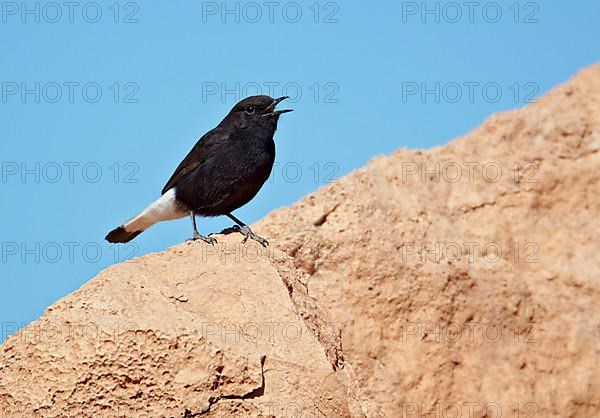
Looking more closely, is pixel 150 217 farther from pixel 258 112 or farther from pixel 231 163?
pixel 258 112

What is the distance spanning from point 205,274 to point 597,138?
4.61 m

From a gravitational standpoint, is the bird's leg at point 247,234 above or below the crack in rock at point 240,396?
above

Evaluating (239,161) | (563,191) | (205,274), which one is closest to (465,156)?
(563,191)

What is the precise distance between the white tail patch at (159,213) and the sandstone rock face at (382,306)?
1.18 meters

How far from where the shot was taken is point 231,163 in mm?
8555

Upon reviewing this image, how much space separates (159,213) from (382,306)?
2.62 metres

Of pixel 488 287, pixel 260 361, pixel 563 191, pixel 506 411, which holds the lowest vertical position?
pixel 506 411

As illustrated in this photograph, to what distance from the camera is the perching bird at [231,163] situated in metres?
8.56

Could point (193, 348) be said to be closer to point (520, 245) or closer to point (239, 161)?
point (239, 161)

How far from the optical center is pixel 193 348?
5.40 meters

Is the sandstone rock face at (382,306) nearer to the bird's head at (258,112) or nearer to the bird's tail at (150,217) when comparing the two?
the bird's head at (258,112)

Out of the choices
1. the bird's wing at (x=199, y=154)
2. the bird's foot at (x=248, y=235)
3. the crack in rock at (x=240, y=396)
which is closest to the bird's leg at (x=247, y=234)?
the bird's foot at (x=248, y=235)

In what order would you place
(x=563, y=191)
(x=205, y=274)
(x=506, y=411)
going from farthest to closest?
(x=563, y=191)
(x=506, y=411)
(x=205, y=274)

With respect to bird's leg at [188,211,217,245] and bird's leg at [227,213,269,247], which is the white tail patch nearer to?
bird's leg at [188,211,217,245]
